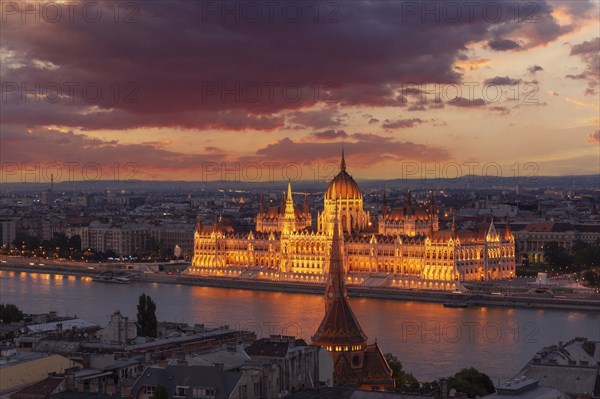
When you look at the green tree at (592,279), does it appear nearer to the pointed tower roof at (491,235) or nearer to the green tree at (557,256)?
the pointed tower roof at (491,235)

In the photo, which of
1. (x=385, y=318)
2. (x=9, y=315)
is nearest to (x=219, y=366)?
(x=9, y=315)

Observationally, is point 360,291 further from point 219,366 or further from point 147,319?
point 219,366

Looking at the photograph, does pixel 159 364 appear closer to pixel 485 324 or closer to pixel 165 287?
pixel 485 324

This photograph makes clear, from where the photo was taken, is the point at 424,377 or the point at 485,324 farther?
the point at 485,324

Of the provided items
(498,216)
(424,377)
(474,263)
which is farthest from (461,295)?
(498,216)

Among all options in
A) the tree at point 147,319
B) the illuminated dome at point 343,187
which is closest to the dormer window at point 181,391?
the tree at point 147,319

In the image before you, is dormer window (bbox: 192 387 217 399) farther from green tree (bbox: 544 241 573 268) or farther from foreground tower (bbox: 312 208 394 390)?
green tree (bbox: 544 241 573 268)
